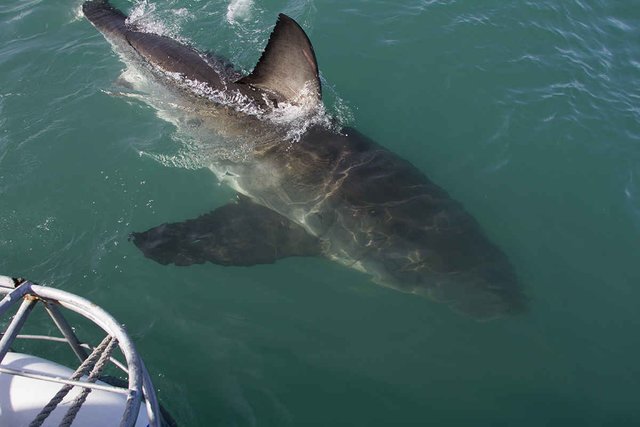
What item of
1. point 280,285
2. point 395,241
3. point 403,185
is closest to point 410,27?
point 403,185

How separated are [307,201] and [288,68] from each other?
174 cm

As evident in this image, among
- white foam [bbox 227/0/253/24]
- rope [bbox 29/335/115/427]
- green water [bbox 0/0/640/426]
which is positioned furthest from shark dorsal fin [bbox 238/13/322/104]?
rope [bbox 29/335/115/427]

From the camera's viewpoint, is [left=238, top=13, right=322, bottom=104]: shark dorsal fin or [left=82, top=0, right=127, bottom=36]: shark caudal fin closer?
[left=238, top=13, right=322, bottom=104]: shark dorsal fin

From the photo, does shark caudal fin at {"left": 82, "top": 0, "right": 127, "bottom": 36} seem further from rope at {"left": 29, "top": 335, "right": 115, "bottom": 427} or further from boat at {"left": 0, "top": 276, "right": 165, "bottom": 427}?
rope at {"left": 29, "top": 335, "right": 115, "bottom": 427}

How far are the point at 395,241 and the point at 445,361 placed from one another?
1.53 meters

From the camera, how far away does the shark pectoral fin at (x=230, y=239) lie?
6.48 meters

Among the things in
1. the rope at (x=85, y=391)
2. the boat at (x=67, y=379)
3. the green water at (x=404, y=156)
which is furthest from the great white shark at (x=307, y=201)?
the rope at (x=85, y=391)

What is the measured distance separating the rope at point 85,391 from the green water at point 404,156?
7.00 ft

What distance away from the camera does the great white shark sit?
6.46 meters

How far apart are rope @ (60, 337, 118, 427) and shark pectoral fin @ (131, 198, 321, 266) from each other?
300 cm

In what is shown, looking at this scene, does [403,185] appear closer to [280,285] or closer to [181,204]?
[280,285]

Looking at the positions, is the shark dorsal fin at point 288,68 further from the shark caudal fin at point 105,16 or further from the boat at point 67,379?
the boat at point 67,379

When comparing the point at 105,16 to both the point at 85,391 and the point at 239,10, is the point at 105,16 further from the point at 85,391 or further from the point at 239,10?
the point at 85,391

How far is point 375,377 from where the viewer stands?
19.1 ft
